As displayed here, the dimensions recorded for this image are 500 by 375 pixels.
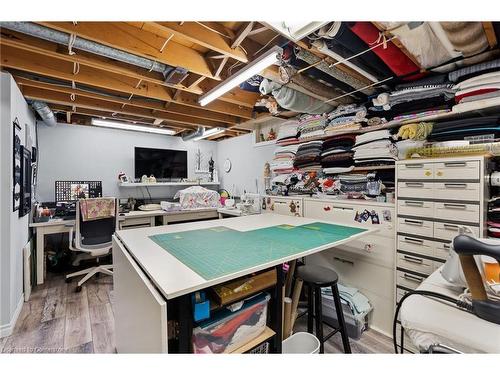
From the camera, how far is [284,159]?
3.01m

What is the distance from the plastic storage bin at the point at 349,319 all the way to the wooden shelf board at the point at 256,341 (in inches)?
39.4

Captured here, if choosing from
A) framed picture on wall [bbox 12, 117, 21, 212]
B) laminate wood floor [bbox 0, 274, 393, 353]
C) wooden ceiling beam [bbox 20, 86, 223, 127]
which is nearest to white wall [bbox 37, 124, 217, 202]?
wooden ceiling beam [bbox 20, 86, 223, 127]

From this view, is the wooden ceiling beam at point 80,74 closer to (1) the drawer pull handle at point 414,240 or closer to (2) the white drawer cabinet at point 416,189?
(2) the white drawer cabinet at point 416,189

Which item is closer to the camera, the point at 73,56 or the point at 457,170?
the point at 457,170

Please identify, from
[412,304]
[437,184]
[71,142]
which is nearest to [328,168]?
[437,184]

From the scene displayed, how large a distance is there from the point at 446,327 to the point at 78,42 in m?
2.39

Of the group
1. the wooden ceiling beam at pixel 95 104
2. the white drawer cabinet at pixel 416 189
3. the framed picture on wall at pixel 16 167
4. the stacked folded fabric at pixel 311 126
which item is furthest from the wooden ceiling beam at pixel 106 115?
the white drawer cabinet at pixel 416 189

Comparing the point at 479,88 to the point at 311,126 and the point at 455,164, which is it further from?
the point at 311,126

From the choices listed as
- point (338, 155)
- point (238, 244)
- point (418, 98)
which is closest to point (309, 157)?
point (338, 155)

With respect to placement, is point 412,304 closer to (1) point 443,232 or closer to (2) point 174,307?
(2) point 174,307

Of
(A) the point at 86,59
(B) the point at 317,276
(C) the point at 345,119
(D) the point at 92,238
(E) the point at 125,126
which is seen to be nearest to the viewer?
(B) the point at 317,276

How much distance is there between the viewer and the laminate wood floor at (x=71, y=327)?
1727 millimetres
